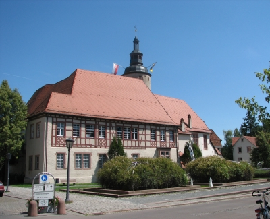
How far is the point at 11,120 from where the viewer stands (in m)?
33.1

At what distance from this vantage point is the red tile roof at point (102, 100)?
110 ft

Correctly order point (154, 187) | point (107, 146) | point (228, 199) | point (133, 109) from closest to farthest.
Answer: point (228, 199)
point (154, 187)
point (107, 146)
point (133, 109)

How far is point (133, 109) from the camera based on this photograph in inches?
1515

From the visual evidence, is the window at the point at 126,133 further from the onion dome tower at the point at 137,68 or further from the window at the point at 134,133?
the onion dome tower at the point at 137,68

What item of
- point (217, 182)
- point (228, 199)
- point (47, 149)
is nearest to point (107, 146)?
point (47, 149)

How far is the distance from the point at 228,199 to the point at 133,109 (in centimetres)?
2175

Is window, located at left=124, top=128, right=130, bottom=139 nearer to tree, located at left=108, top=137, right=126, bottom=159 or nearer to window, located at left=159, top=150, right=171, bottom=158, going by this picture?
tree, located at left=108, top=137, right=126, bottom=159

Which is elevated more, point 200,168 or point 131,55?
point 131,55

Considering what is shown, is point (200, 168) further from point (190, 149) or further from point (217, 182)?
point (190, 149)

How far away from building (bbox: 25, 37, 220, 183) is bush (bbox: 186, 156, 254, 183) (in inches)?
385

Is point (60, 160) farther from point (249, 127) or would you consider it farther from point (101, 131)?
point (249, 127)

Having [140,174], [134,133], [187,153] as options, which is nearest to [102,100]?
[134,133]

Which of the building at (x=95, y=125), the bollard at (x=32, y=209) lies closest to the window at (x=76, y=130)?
the building at (x=95, y=125)

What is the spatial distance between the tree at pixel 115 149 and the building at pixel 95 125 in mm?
781
